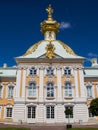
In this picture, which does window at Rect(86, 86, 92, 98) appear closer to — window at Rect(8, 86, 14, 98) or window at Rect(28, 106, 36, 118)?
window at Rect(28, 106, 36, 118)

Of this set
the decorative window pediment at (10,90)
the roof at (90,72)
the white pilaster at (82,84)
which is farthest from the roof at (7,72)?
the roof at (90,72)

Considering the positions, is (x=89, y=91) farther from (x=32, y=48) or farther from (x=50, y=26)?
(x=50, y=26)

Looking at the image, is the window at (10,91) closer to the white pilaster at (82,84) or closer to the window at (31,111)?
the window at (31,111)

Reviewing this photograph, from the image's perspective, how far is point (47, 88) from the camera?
37844mm

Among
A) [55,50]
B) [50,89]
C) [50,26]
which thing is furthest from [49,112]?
[50,26]

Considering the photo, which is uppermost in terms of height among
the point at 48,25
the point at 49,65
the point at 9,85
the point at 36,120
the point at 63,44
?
the point at 48,25

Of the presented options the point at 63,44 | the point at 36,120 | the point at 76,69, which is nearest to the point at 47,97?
the point at 36,120

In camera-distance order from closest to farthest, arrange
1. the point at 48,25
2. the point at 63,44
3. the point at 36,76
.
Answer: the point at 36,76, the point at 63,44, the point at 48,25

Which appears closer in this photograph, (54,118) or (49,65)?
(54,118)

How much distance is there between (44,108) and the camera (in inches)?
1438

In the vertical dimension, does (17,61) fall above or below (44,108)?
above

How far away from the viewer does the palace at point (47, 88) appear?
36.3m

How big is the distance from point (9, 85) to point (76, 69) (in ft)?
36.7

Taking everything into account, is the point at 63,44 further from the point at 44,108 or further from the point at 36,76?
the point at 44,108
